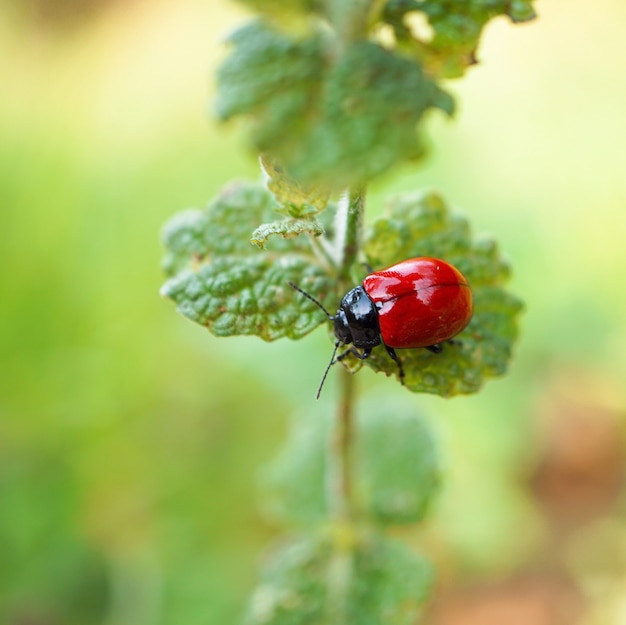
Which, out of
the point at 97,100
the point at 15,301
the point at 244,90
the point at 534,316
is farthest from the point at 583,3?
the point at 244,90

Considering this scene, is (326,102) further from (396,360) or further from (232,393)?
(232,393)

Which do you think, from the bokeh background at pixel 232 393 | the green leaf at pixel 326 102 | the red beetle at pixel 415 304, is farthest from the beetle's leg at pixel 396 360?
the bokeh background at pixel 232 393

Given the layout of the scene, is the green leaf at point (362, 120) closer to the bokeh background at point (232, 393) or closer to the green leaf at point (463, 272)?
the green leaf at point (463, 272)

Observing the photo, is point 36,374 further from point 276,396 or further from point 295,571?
point 295,571

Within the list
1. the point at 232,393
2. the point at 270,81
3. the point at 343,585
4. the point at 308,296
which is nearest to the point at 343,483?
the point at 343,585

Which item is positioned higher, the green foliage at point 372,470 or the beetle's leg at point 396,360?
the green foliage at point 372,470

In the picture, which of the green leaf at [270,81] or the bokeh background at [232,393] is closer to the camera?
the green leaf at [270,81]
